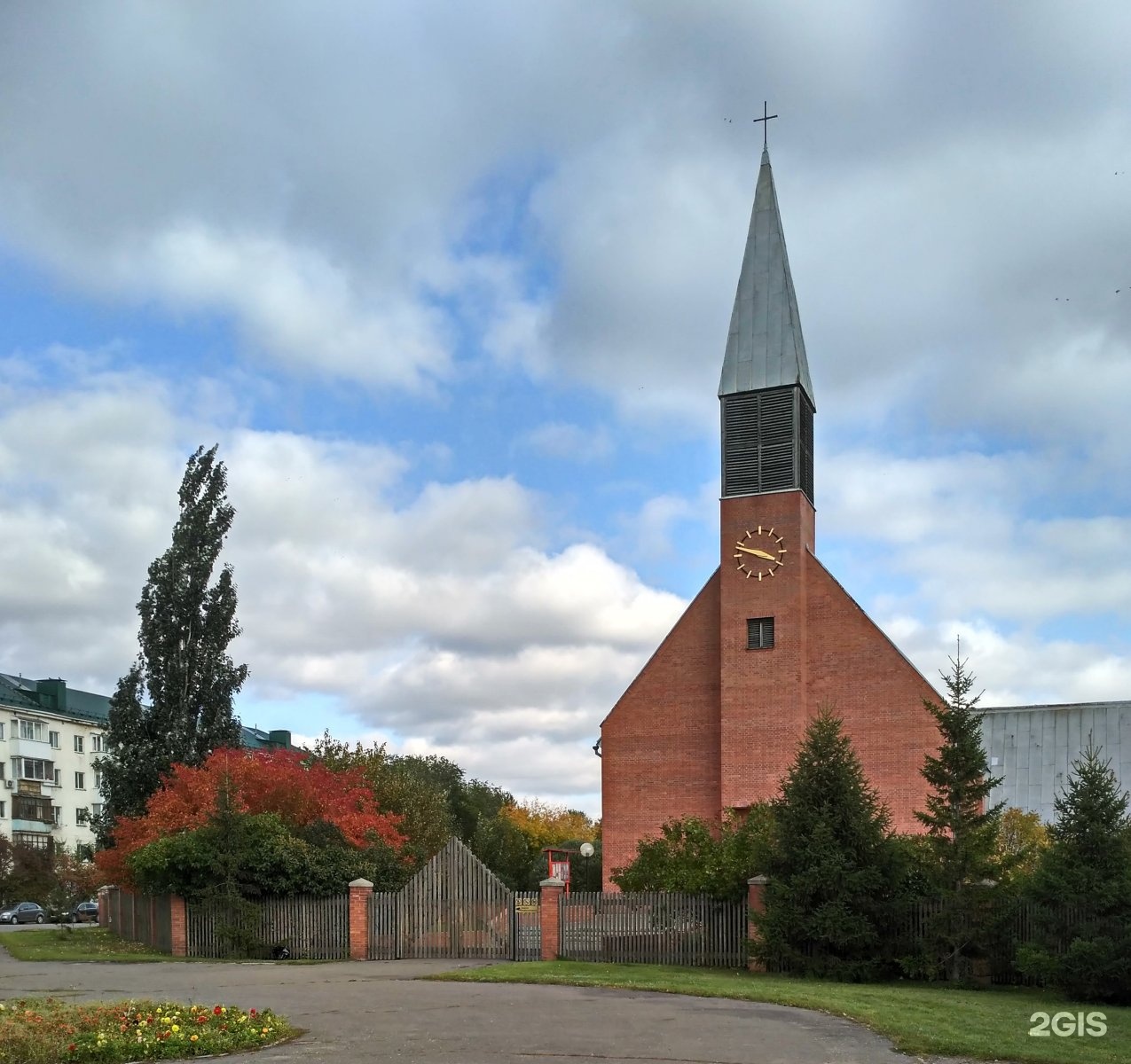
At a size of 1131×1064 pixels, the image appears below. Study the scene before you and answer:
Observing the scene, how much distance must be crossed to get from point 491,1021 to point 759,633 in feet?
88.8

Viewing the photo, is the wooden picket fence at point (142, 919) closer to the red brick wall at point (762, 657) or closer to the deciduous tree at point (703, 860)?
the deciduous tree at point (703, 860)

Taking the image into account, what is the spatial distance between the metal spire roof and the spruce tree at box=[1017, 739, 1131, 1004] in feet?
77.3

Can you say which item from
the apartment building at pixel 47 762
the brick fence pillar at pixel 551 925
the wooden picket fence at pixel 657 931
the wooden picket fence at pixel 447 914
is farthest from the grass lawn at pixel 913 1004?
the apartment building at pixel 47 762

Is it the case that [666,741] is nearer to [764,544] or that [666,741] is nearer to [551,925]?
[764,544]

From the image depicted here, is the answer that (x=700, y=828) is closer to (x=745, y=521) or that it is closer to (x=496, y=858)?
(x=745, y=521)

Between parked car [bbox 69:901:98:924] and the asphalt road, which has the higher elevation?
the asphalt road

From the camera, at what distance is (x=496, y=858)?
212 feet

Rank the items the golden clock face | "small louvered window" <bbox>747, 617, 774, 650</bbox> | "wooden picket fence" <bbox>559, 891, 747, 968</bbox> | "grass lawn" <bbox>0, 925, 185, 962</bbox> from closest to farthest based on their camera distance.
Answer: "wooden picket fence" <bbox>559, 891, 747, 968</bbox> < "grass lawn" <bbox>0, 925, 185, 962</bbox> < "small louvered window" <bbox>747, 617, 774, 650</bbox> < the golden clock face

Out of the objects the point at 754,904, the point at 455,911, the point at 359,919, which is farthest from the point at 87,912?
the point at 754,904

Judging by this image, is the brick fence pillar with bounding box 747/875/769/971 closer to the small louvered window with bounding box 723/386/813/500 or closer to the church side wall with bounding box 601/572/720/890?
the church side wall with bounding box 601/572/720/890

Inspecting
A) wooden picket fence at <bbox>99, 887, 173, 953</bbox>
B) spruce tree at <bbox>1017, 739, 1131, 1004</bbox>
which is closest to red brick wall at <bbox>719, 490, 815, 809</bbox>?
wooden picket fence at <bbox>99, 887, 173, 953</bbox>

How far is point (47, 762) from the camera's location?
83.3m

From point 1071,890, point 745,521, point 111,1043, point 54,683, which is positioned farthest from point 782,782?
point 54,683

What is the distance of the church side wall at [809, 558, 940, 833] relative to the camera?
39.8 metres
